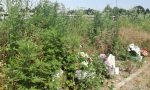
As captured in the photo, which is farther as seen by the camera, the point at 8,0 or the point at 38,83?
the point at 8,0

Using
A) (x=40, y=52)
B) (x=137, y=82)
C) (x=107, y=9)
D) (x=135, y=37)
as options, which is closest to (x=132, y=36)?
(x=135, y=37)

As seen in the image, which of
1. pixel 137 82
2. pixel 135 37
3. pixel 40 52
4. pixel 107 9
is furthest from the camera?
pixel 107 9

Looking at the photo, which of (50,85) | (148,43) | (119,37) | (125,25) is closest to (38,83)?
(50,85)

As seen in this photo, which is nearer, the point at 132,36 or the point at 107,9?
the point at 132,36

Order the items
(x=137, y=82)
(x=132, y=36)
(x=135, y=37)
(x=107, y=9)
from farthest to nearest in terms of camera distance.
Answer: (x=107, y=9) → (x=135, y=37) → (x=132, y=36) → (x=137, y=82)

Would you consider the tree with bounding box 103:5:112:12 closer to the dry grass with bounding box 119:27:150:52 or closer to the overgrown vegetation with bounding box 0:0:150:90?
the dry grass with bounding box 119:27:150:52

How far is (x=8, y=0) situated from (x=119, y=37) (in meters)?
7.40

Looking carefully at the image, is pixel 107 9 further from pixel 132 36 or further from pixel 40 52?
pixel 40 52

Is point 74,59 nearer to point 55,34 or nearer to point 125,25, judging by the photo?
point 55,34

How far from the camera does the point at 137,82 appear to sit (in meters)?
11.0

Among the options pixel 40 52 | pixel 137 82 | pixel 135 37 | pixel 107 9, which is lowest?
pixel 137 82

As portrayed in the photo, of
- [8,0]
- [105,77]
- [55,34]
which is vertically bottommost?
[105,77]

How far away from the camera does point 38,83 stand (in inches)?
295

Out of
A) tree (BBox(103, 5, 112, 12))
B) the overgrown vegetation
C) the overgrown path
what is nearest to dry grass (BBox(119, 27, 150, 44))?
tree (BBox(103, 5, 112, 12))
